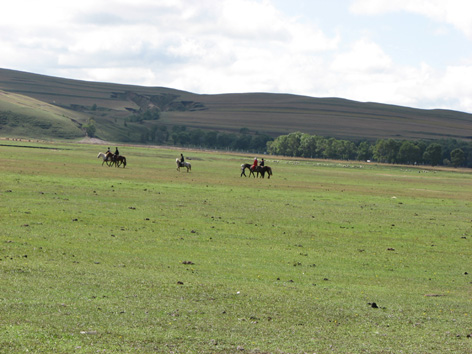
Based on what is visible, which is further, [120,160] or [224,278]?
[120,160]

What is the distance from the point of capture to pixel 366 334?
13609mm

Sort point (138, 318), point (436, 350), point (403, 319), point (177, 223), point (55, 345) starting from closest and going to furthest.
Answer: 1. point (55, 345)
2. point (436, 350)
3. point (138, 318)
4. point (403, 319)
5. point (177, 223)

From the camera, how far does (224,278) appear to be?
18.9m

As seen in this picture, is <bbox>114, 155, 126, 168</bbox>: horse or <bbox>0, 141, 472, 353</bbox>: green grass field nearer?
<bbox>0, 141, 472, 353</bbox>: green grass field

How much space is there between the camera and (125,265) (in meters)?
20.0

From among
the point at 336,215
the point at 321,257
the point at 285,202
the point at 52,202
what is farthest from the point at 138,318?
the point at 285,202

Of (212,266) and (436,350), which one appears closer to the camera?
(436,350)

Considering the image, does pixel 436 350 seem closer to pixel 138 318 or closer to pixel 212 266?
pixel 138 318

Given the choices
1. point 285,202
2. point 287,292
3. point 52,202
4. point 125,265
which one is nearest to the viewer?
point 287,292

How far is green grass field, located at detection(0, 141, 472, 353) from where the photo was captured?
496 inches

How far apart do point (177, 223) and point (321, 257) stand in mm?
8904

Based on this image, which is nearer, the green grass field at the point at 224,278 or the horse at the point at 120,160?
the green grass field at the point at 224,278

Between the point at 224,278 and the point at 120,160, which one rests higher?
the point at 120,160

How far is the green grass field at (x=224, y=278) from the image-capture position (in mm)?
12609
